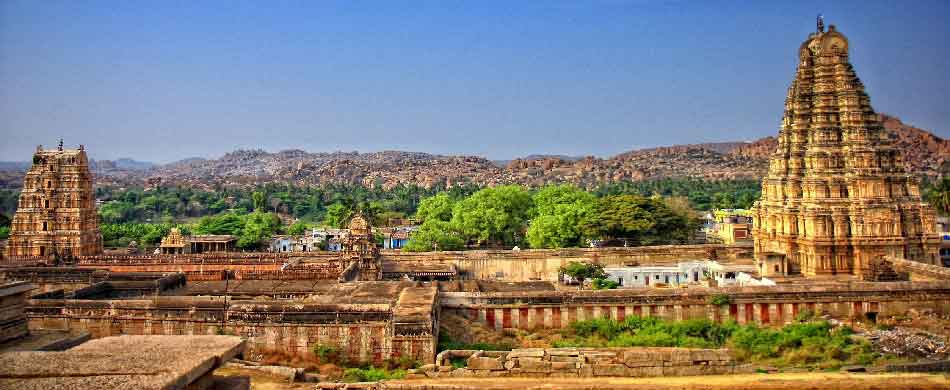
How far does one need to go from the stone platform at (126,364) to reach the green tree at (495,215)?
4418cm

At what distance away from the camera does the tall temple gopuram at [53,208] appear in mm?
44656

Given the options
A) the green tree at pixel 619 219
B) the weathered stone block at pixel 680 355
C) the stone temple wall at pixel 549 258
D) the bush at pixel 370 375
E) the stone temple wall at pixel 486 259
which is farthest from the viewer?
the green tree at pixel 619 219

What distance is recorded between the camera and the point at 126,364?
306 inches

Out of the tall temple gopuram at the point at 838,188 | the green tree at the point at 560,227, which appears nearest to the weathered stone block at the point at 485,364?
the tall temple gopuram at the point at 838,188

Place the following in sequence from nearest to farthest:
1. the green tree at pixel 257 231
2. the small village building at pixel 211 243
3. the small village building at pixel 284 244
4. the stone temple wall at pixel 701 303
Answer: the stone temple wall at pixel 701 303, the small village building at pixel 211 243, the green tree at pixel 257 231, the small village building at pixel 284 244

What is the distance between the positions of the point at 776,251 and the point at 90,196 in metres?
39.8

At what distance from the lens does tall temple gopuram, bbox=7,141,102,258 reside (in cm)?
4466

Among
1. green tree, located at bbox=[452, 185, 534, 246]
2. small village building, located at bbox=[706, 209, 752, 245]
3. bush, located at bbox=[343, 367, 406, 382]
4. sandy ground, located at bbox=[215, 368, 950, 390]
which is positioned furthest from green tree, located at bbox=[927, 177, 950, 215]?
bush, located at bbox=[343, 367, 406, 382]

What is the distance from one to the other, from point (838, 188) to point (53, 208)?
43.3 meters

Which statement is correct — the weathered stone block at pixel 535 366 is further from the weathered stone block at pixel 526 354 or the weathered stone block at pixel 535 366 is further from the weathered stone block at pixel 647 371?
the weathered stone block at pixel 647 371

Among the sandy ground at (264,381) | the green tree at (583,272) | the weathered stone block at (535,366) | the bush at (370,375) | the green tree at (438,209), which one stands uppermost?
the green tree at (438,209)

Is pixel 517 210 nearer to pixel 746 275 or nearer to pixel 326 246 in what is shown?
pixel 326 246

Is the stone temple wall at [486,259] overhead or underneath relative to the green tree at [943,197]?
underneath

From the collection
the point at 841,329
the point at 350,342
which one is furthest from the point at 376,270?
the point at 841,329
